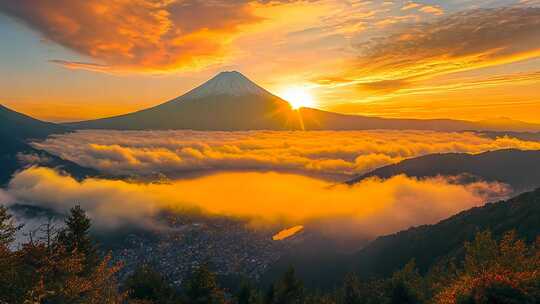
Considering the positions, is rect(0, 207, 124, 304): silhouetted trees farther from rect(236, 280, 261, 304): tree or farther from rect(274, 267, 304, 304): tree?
A: rect(236, 280, 261, 304): tree

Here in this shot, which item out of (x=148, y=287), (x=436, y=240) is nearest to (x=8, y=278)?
(x=148, y=287)

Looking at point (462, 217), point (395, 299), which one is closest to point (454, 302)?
point (395, 299)

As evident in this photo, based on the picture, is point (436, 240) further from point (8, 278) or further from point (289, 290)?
point (8, 278)

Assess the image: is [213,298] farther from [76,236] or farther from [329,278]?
[329,278]

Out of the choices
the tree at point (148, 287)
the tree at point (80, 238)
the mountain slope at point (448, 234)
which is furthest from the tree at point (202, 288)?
the mountain slope at point (448, 234)

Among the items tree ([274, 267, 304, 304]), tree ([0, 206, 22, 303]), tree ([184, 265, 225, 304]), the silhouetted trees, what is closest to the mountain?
tree ([274, 267, 304, 304])

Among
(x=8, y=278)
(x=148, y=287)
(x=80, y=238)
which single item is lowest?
(x=148, y=287)
